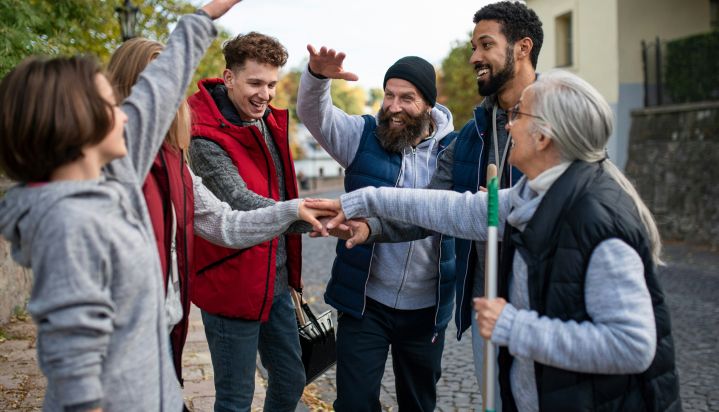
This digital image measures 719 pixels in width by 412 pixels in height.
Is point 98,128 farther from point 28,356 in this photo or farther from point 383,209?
point 28,356

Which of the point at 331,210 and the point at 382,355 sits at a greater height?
the point at 331,210

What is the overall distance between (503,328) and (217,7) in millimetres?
1443

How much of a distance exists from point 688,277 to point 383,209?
31.2 ft

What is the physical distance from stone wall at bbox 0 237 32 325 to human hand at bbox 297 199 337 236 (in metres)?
5.08

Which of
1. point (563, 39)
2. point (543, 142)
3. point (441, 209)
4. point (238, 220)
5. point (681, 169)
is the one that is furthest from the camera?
point (563, 39)

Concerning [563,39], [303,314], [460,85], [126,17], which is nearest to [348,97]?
[460,85]

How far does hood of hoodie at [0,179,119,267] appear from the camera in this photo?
6.08ft

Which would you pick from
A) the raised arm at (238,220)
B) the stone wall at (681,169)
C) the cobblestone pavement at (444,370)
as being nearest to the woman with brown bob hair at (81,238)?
the raised arm at (238,220)

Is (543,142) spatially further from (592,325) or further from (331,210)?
(331,210)

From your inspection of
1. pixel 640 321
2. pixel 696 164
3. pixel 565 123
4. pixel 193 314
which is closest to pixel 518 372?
pixel 640 321

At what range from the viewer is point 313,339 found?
4086 millimetres

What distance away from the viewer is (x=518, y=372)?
2490 millimetres

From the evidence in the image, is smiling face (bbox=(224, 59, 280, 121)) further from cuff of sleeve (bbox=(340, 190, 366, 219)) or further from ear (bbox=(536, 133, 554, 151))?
ear (bbox=(536, 133, 554, 151))

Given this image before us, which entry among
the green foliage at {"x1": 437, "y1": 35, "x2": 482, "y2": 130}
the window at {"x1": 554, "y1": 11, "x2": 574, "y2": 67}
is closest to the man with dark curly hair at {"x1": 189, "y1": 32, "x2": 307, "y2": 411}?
the window at {"x1": 554, "y1": 11, "x2": 574, "y2": 67}
